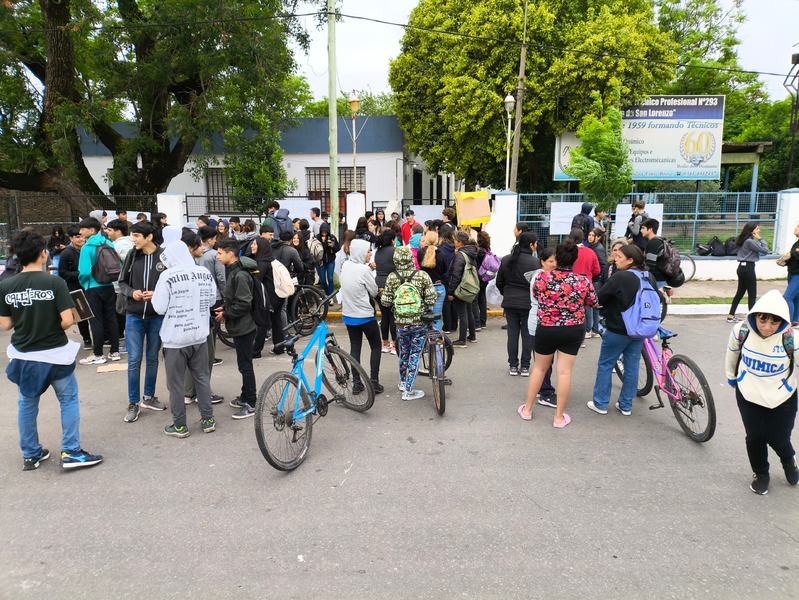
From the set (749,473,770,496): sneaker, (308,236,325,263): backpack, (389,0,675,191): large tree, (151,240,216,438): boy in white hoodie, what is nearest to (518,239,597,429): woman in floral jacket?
(749,473,770,496): sneaker

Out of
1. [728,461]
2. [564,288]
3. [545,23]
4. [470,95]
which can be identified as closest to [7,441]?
[564,288]

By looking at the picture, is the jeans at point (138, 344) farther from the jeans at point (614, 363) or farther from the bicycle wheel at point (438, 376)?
the jeans at point (614, 363)

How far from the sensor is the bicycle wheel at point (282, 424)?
4328 millimetres

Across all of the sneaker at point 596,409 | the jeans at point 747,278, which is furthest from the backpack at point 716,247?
the sneaker at point 596,409

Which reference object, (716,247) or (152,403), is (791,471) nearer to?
(152,403)

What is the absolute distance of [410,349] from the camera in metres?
6.04

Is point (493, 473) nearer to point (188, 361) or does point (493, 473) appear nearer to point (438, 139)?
point (188, 361)

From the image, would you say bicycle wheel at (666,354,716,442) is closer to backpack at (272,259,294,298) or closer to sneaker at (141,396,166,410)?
backpack at (272,259,294,298)

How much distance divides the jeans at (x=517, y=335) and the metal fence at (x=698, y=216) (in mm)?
7653

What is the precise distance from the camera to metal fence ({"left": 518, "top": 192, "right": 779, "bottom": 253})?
1423 cm

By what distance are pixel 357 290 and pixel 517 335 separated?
225 centimetres

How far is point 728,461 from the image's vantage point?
470cm

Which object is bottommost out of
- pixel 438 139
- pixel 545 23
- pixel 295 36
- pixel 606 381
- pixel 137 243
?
pixel 606 381

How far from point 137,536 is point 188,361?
6.06 ft
